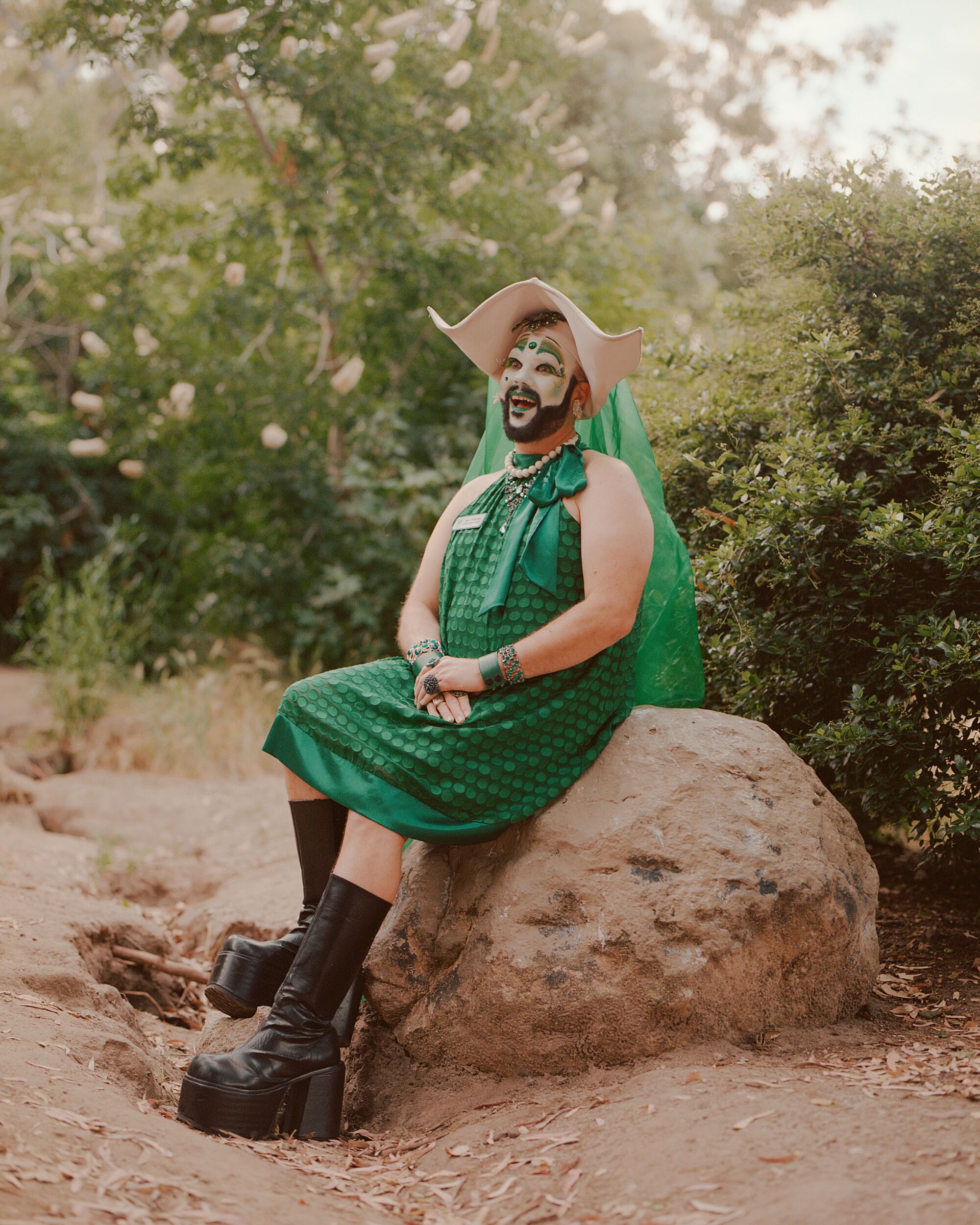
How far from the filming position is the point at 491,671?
2777 mm

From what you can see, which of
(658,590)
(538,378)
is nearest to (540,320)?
(538,378)

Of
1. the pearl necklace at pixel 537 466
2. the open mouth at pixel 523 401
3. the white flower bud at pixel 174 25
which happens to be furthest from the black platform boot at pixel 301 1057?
the white flower bud at pixel 174 25

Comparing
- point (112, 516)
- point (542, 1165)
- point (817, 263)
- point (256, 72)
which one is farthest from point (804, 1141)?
point (112, 516)

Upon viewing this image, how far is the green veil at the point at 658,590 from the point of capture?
3191 mm

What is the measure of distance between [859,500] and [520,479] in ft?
3.51

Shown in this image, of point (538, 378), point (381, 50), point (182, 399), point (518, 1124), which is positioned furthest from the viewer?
point (182, 399)

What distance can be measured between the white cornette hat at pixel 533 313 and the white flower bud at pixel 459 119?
4.05 meters

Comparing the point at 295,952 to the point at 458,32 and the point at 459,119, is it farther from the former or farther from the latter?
the point at 458,32

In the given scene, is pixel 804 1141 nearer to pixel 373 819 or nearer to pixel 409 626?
pixel 373 819

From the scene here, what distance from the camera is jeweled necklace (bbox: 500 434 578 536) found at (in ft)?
9.79

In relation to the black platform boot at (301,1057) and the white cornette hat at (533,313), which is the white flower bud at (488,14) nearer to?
the white cornette hat at (533,313)

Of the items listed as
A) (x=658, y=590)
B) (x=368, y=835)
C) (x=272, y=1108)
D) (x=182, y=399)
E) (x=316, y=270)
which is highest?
(x=316, y=270)

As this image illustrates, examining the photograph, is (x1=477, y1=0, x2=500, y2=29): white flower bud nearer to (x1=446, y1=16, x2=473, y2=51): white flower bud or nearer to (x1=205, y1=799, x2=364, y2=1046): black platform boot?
(x1=446, y1=16, x2=473, y2=51): white flower bud

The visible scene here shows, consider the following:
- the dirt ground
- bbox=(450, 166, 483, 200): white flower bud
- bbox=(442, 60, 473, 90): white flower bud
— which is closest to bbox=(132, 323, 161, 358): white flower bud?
bbox=(450, 166, 483, 200): white flower bud
